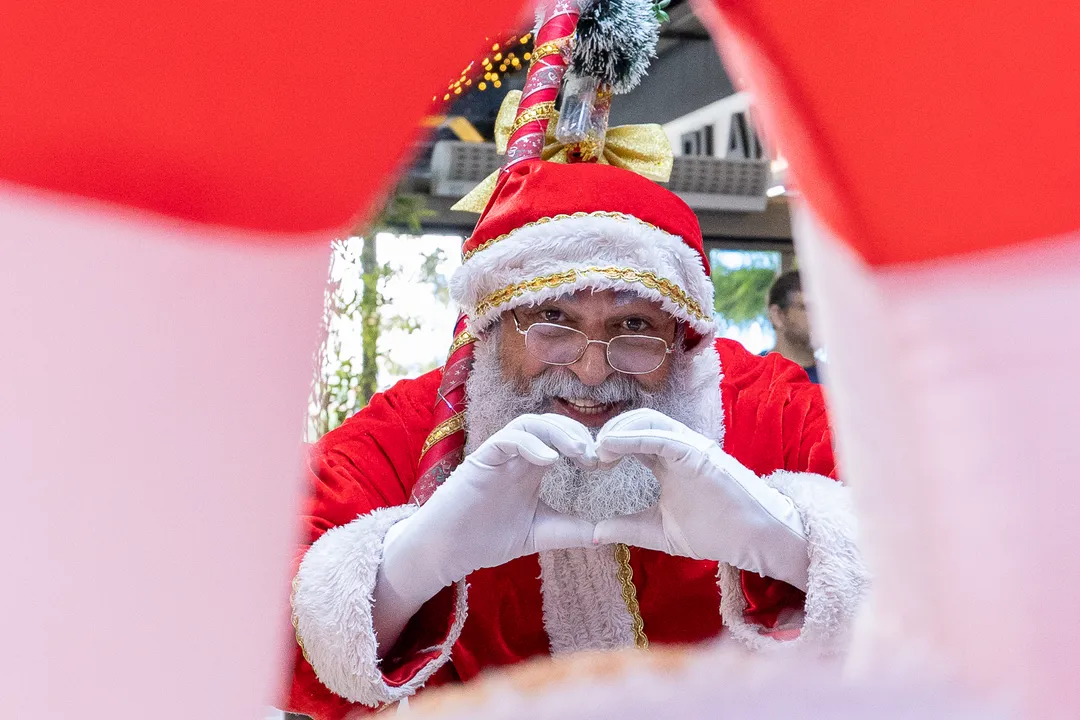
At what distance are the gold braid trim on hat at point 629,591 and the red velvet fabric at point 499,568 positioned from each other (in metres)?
0.02

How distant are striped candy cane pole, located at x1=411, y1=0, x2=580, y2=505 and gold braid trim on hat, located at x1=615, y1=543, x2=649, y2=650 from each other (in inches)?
9.4

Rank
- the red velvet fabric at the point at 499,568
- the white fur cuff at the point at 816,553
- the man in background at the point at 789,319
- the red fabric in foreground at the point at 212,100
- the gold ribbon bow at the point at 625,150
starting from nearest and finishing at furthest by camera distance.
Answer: the red fabric in foreground at the point at 212,100, the white fur cuff at the point at 816,553, the red velvet fabric at the point at 499,568, the gold ribbon bow at the point at 625,150, the man in background at the point at 789,319

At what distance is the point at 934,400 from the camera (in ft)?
0.81

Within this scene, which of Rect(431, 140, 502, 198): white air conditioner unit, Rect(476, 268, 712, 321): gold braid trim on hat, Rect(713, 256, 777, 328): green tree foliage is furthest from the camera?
Rect(713, 256, 777, 328): green tree foliage

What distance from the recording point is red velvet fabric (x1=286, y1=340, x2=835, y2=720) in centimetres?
117

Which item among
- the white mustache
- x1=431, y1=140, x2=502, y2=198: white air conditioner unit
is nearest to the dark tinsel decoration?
the white mustache

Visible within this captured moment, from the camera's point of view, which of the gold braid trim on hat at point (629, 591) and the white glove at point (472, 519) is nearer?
the white glove at point (472, 519)

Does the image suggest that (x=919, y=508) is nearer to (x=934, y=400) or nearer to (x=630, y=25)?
(x=934, y=400)

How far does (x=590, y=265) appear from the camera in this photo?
4.28 ft

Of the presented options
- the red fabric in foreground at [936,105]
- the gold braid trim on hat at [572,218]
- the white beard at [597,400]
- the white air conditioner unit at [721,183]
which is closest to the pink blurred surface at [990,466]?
the red fabric in foreground at [936,105]

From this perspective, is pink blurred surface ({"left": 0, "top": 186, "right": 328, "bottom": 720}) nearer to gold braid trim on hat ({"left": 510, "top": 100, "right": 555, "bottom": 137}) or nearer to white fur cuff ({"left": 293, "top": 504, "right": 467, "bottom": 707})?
white fur cuff ({"left": 293, "top": 504, "right": 467, "bottom": 707})

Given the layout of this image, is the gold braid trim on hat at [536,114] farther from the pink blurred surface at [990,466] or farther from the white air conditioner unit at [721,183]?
the white air conditioner unit at [721,183]

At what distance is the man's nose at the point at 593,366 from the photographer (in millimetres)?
1333

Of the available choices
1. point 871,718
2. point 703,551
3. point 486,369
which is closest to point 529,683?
point 871,718
